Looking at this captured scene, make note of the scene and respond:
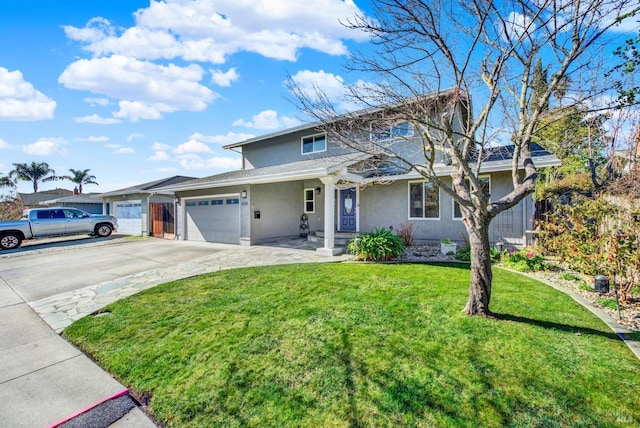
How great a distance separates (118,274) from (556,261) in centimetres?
1216

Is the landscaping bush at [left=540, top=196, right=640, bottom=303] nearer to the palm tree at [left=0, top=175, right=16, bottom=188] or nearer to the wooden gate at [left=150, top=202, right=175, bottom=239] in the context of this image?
the wooden gate at [left=150, top=202, right=175, bottom=239]

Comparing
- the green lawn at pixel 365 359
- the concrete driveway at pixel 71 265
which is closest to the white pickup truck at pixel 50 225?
the concrete driveway at pixel 71 265

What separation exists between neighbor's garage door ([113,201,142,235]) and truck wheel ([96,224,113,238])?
175 centimetres

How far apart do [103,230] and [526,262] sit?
20640mm

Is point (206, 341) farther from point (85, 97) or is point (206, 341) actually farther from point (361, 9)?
point (85, 97)

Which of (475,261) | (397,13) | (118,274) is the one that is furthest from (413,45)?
(118,274)

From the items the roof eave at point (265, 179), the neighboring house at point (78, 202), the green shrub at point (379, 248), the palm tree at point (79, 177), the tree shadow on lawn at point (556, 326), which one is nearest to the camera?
the tree shadow on lawn at point (556, 326)

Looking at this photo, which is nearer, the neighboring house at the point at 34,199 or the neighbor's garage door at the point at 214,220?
the neighbor's garage door at the point at 214,220

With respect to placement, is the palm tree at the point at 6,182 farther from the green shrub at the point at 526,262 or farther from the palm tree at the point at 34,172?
the green shrub at the point at 526,262

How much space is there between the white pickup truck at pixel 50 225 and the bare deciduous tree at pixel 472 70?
53.9 ft

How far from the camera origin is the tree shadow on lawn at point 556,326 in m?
3.93

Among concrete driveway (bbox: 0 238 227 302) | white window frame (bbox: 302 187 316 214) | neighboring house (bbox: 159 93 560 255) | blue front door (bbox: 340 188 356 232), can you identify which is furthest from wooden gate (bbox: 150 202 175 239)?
blue front door (bbox: 340 188 356 232)

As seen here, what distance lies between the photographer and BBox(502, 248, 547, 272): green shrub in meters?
7.52

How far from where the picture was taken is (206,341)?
149 inches
